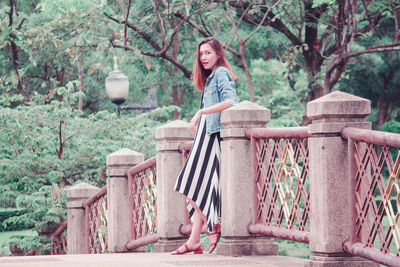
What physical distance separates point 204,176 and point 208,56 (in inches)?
46.3

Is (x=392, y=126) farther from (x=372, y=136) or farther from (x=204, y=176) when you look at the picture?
(x=372, y=136)

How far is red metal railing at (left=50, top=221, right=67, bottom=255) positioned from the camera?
13266mm

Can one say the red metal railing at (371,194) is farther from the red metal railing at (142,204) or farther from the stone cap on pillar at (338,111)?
the red metal railing at (142,204)

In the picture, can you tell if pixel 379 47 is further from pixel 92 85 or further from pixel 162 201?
pixel 92 85

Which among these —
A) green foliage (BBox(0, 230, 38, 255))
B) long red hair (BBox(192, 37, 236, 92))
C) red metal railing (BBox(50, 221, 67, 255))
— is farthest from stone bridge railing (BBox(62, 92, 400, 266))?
green foliage (BBox(0, 230, 38, 255))

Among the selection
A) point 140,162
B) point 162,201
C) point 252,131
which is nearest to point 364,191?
point 252,131

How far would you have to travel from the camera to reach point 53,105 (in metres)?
13.9

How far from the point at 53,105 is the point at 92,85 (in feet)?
35.9

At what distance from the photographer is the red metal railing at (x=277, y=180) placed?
634 centimetres

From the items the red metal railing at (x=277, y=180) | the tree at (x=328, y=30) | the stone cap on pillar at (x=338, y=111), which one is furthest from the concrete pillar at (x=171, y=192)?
the tree at (x=328, y=30)

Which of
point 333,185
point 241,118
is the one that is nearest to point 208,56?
point 241,118

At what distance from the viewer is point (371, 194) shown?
5371 mm

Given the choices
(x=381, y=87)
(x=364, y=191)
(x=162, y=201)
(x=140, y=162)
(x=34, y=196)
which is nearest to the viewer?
(x=364, y=191)

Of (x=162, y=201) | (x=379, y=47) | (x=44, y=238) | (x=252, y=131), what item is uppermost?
(x=379, y=47)
